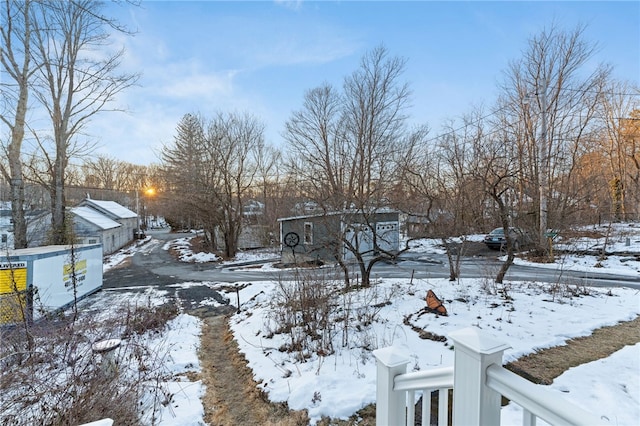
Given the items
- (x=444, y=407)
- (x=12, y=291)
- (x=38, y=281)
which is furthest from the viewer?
(x=38, y=281)

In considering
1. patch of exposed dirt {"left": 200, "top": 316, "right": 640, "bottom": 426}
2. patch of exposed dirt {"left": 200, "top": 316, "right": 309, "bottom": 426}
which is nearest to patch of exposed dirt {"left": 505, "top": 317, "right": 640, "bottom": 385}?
patch of exposed dirt {"left": 200, "top": 316, "right": 640, "bottom": 426}

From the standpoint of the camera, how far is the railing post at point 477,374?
123cm

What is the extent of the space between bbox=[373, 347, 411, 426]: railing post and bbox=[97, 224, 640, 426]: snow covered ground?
61 centimetres

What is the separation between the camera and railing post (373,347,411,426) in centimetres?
180

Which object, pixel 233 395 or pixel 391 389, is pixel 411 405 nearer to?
pixel 391 389

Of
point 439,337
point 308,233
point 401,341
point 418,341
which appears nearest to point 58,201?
point 308,233

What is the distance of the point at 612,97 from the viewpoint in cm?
1947

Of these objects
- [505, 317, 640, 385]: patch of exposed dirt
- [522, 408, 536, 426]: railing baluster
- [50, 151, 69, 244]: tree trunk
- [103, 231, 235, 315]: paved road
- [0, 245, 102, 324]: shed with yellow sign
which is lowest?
[103, 231, 235, 315]: paved road

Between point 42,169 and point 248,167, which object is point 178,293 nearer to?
point 42,169

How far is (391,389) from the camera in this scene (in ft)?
5.90

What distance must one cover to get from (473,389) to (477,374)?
0.29 ft

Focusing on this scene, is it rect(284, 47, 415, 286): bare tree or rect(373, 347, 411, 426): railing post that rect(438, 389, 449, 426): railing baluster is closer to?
rect(373, 347, 411, 426): railing post

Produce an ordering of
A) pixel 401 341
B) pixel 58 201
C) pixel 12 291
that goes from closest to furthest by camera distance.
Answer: pixel 401 341 → pixel 12 291 → pixel 58 201

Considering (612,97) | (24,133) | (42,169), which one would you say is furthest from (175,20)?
(612,97)
